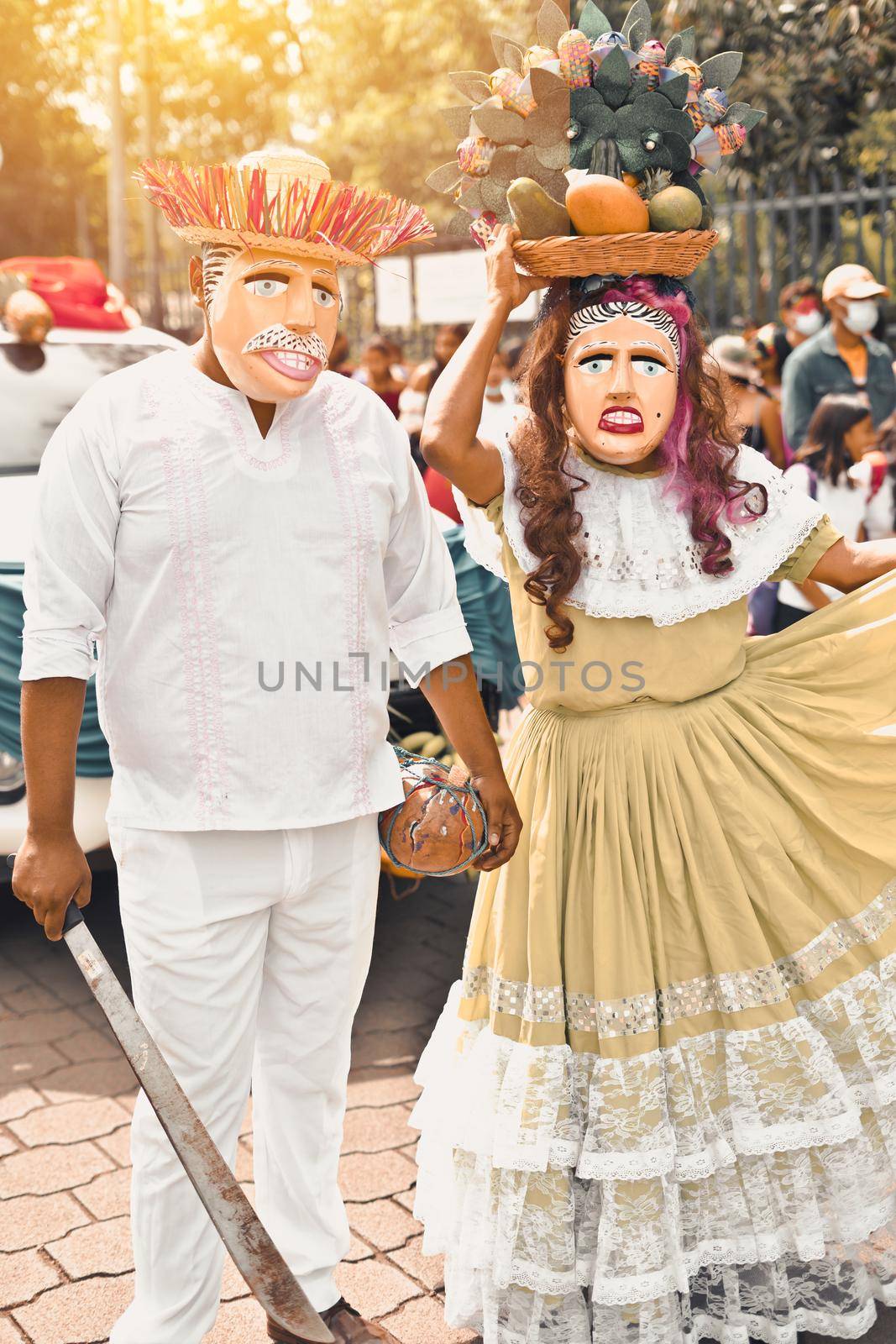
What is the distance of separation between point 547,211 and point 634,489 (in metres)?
→ 0.55

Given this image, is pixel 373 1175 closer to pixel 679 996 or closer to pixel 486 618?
pixel 679 996

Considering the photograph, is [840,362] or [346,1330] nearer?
[346,1330]

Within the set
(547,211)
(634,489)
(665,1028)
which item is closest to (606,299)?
(547,211)

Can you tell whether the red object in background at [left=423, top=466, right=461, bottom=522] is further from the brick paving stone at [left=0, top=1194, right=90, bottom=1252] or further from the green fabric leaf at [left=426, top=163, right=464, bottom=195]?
the brick paving stone at [left=0, top=1194, right=90, bottom=1252]

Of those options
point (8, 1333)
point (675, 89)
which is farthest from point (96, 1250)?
point (675, 89)

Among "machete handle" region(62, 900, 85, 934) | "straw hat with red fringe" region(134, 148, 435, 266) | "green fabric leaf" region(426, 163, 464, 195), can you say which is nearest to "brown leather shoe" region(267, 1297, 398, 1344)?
Result: "machete handle" region(62, 900, 85, 934)

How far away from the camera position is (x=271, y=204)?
2.27 meters

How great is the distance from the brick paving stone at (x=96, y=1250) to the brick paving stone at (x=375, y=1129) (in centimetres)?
57

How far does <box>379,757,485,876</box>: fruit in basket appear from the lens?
8.28ft

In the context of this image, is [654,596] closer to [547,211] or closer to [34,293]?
[547,211]

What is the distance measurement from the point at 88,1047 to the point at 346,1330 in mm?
1505

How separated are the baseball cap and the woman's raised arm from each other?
185 inches

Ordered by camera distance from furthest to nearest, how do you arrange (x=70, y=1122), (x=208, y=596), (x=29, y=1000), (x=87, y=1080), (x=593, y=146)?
(x=29, y=1000), (x=87, y=1080), (x=70, y=1122), (x=593, y=146), (x=208, y=596)

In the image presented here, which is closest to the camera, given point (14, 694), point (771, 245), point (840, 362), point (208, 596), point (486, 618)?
point (208, 596)
